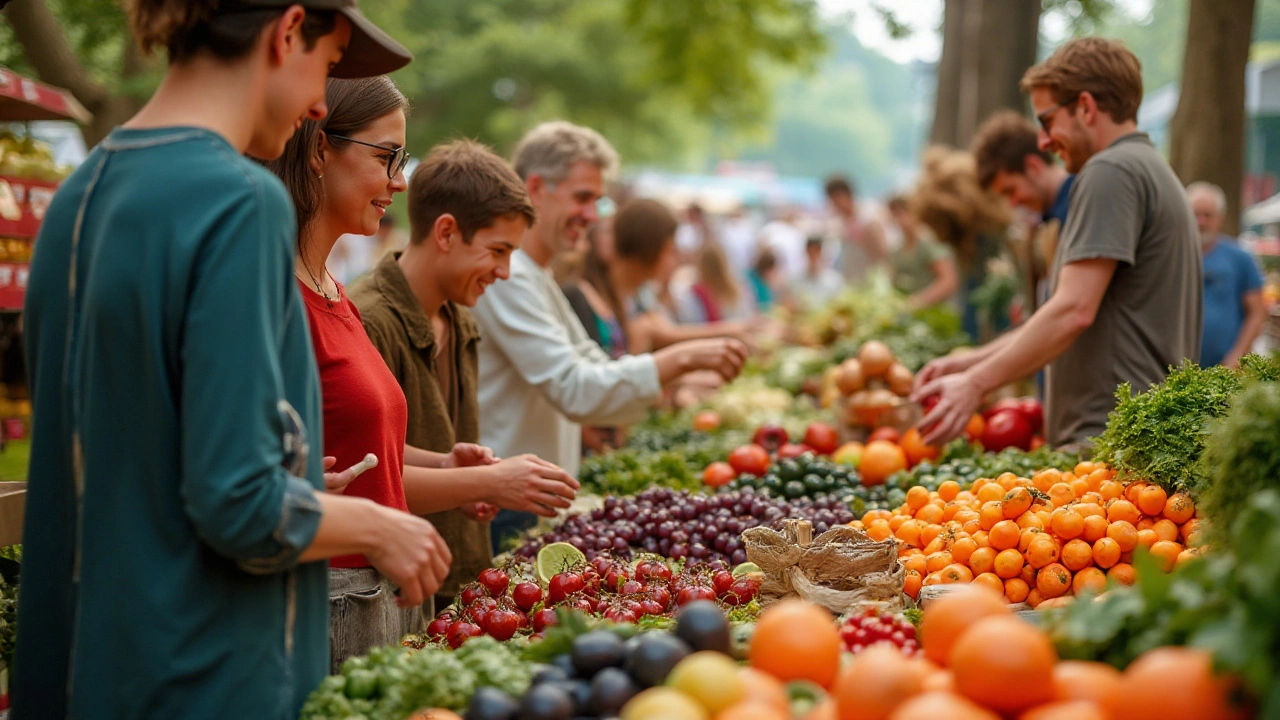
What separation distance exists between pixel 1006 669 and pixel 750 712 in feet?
1.33

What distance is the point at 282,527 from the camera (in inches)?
67.3

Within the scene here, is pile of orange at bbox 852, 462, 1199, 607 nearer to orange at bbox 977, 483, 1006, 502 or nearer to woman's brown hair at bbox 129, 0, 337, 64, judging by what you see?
orange at bbox 977, 483, 1006, 502

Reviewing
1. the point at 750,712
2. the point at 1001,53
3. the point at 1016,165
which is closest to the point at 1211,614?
the point at 750,712

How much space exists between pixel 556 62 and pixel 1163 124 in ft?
41.8

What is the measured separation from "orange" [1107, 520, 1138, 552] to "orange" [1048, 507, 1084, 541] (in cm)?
9

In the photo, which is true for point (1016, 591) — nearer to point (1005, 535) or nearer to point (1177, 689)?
point (1005, 535)

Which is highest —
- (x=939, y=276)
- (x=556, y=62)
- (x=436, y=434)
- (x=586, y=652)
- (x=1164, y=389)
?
(x=556, y=62)

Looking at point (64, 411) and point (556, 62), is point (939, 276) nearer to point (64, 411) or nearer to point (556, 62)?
point (64, 411)

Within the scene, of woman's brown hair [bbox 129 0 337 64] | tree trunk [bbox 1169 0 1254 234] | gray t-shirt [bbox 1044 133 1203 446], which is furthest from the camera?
tree trunk [bbox 1169 0 1254 234]

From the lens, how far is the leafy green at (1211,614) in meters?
1.44

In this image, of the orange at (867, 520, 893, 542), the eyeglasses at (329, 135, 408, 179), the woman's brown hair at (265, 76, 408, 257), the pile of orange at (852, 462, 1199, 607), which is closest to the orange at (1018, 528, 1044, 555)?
the pile of orange at (852, 462, 1199, 607)

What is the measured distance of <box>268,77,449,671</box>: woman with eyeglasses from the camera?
8.35 feet

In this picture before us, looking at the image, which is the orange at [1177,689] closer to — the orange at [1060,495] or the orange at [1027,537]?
the orange at [1027,537]

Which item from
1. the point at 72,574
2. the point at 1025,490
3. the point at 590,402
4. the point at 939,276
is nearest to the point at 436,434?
the point at 590,402
